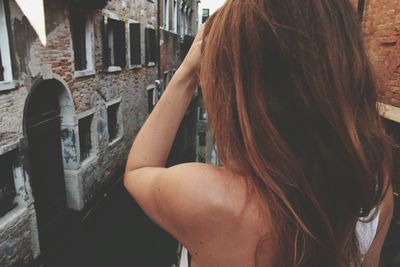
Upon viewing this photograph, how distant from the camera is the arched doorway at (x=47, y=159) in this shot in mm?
5816

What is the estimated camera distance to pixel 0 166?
4.80m

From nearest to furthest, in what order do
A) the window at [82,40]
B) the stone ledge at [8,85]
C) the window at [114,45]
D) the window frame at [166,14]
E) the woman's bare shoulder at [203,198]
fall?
1. the woman's bare shoulder at [203,198]
2. the stone ledge at [8,85]
3. the window at [82,40]
4. the window at [114,45]
5. the window frame at [166,14]

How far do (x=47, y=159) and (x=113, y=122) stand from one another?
3.40m

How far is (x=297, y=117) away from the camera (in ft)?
2.23

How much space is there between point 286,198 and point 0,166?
5.15 metres

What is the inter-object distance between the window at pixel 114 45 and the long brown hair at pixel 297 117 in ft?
25.9

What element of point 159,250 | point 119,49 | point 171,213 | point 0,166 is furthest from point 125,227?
point 171,213

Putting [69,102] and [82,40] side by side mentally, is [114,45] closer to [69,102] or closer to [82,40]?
[82,40]

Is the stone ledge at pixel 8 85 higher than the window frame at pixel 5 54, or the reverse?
the window frame at pixel 5 54

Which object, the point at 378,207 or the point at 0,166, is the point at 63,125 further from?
the point at 378,207

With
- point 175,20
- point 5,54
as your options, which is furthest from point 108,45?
point 175,20

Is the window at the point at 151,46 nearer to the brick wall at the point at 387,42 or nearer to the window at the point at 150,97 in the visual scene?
the window at the point at 150,97

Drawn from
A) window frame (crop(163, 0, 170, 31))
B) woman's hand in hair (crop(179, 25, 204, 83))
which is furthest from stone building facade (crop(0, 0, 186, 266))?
woman's hand in hair (crop(179, 25, 204, 83))

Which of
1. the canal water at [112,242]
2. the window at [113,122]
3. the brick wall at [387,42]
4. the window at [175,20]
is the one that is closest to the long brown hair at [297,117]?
the brick wall at [387,42]
